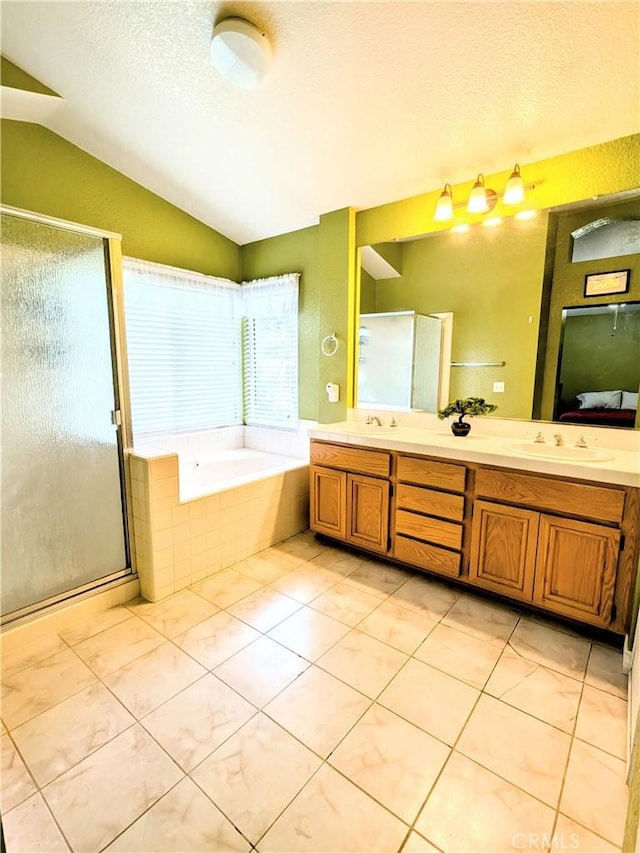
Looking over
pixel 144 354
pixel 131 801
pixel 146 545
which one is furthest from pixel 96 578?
pixel 144 354

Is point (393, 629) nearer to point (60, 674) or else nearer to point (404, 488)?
point (404, 488)

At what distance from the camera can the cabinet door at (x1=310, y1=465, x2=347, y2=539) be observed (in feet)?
8.81

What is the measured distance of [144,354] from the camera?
3.05m

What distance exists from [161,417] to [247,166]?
6.40 ft

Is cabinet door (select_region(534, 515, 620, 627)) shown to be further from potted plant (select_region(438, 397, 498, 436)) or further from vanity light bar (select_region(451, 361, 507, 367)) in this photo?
vanity light bar (select_region(451, 361, 507, 367))

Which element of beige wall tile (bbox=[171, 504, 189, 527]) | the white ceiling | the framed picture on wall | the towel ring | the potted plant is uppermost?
the white ceiling

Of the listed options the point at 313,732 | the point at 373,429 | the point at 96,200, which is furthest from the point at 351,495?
the point at 96,200

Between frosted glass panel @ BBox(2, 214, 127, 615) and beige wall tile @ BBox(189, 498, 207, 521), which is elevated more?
frosted glass panel @ BBox(2, 214, 127, 615)

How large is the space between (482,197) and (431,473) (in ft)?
5.29

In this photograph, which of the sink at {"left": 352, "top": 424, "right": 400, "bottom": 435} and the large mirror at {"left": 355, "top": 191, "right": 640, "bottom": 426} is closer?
the large mirror at {"left": 355, "top": 191, "right": 640, "bottom": 426}

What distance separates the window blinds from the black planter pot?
218cm

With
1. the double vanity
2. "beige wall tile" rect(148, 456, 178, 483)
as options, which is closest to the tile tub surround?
"beige wall tile" rect(148, 456, 178, 483)

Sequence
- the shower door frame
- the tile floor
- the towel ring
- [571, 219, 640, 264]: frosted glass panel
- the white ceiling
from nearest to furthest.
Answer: the tile floor
the white ceiling
the shower door frame
[571, 219, 640, 264]: frosted glass panel
the towel ring

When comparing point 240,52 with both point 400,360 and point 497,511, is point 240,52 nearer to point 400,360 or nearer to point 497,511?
point 400,360
